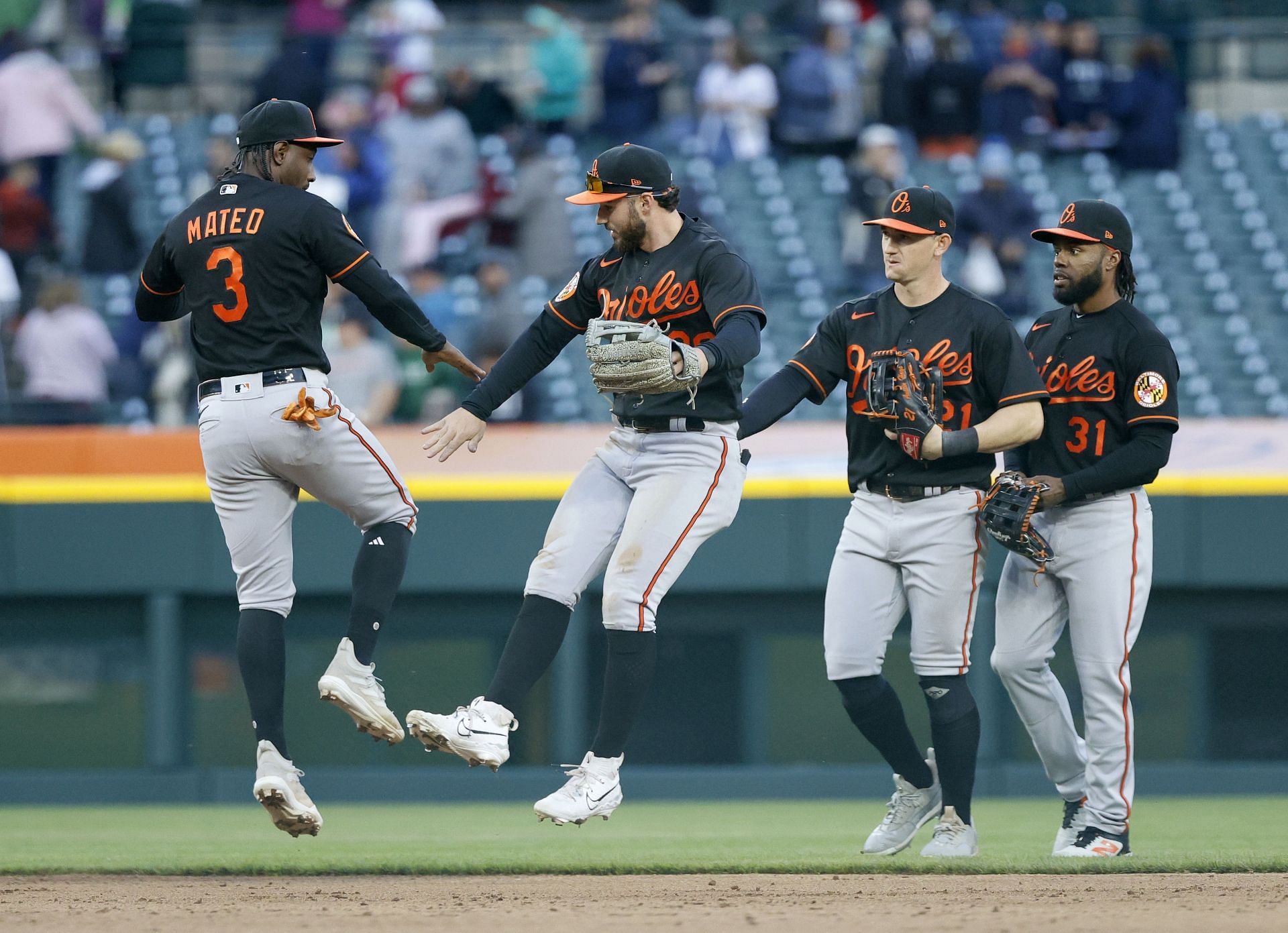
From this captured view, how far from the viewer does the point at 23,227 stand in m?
10.8

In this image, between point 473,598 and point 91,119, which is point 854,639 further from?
point 91,119

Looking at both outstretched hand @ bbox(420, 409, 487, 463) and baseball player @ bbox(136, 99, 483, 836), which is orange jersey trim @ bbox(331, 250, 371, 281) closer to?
baseball player @ bbox(136, 99, 483, 836)

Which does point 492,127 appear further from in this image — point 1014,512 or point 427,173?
point 1014,512

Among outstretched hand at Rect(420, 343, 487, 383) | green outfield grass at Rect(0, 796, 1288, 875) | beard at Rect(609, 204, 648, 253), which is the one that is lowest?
green outfield grass at Rect(0, 796, 1288, 875)

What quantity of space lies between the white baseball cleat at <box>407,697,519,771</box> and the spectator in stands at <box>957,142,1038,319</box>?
629cm

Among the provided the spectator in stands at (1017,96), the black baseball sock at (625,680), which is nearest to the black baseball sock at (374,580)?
the black baseball sock at (625,680)

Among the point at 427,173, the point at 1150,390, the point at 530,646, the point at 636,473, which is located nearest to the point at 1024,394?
the point at 1150,390

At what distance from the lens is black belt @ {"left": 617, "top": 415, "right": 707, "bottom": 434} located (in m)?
5.39

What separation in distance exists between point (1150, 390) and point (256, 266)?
8.86ft

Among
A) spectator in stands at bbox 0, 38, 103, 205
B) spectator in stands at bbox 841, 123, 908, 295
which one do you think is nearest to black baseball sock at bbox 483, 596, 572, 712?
spectator in stands at bbox 841, 123, 908, 295

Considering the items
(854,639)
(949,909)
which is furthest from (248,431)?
(949,909)

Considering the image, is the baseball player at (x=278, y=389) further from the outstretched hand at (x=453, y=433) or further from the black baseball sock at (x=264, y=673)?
the outstretched hand at (x=453, y=433)

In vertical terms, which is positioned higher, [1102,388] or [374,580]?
[1102,388]

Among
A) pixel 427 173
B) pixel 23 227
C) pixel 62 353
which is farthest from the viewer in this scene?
pixel 427 173
